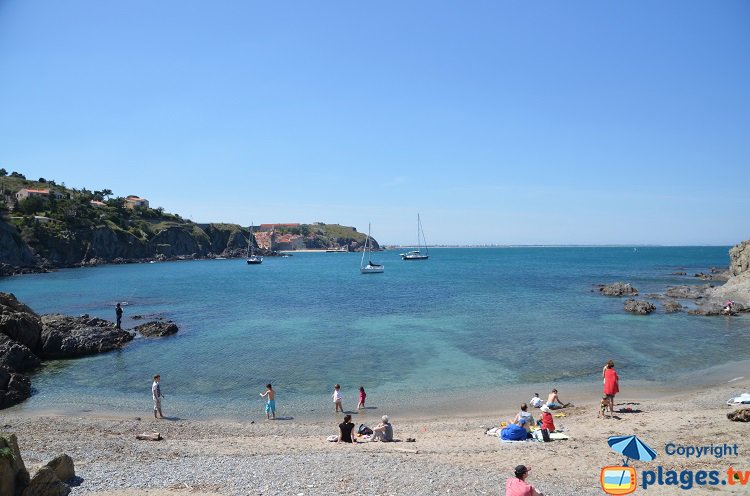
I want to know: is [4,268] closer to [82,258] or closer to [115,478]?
[82,258]

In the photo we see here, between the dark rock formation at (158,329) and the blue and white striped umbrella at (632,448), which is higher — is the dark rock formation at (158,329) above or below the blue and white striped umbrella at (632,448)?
below

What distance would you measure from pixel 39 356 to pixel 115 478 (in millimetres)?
22648

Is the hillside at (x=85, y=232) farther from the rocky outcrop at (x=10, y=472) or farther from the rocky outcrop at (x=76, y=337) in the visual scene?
the rocky outcrop at (x=10, y=472)

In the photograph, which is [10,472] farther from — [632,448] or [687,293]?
[687,293]

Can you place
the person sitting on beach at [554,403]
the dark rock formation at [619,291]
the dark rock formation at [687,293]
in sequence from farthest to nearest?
the dark rock formation at [619,291], the dark rock formation at [687,293], the person sitting on beach at [554,403]

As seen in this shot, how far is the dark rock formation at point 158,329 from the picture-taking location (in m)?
35.0

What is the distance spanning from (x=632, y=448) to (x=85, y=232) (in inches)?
5800

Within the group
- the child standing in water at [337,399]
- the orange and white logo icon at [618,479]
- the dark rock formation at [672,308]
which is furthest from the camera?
the dark rock formation at [672,308]

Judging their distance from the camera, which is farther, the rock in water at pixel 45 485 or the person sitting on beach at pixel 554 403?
the person sitting on beach at pixel 554 403

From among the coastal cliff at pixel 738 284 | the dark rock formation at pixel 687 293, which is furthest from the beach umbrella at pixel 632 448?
the dark rock formation at pixel 687 293

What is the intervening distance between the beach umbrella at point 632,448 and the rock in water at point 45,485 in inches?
525

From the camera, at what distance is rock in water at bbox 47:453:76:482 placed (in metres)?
10.4

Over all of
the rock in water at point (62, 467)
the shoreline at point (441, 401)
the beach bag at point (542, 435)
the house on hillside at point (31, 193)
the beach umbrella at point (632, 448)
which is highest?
the house on hillside at point (31, 193)

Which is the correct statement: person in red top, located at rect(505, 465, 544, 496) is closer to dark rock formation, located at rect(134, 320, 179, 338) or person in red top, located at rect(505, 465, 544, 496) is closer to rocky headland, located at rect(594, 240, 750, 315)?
dark rock formation, located at rect(134, 320, 179, 338)
